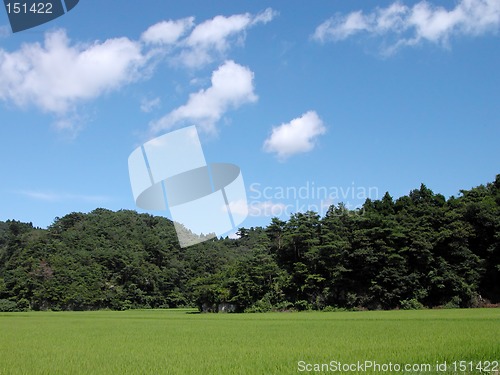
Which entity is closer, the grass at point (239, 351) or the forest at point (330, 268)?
the grass at point (239, 351)

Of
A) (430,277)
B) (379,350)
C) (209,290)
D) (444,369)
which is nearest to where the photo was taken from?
(444,369)

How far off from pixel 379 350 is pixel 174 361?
189 inches

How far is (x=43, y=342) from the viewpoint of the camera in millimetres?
15719

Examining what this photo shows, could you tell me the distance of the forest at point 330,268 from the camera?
36.8 meters

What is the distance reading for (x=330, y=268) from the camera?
4066cm

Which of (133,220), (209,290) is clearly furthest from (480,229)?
(133,220)

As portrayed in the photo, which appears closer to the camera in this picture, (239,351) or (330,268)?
(239,351)

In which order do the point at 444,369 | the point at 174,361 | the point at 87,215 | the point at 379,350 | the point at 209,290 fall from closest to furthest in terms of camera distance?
the point at 444,369 < the point at 174,361 < the point at 379,350 < the point at 209,290 < the point at 87,215

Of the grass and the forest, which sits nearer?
the grass

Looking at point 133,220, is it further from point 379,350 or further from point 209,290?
point 379,350

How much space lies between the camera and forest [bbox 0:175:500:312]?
1449 inches

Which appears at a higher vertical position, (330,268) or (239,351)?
(330,268)

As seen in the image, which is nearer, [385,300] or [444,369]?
[444,369]

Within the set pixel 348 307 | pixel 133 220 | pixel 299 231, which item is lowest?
pixel 348 307
